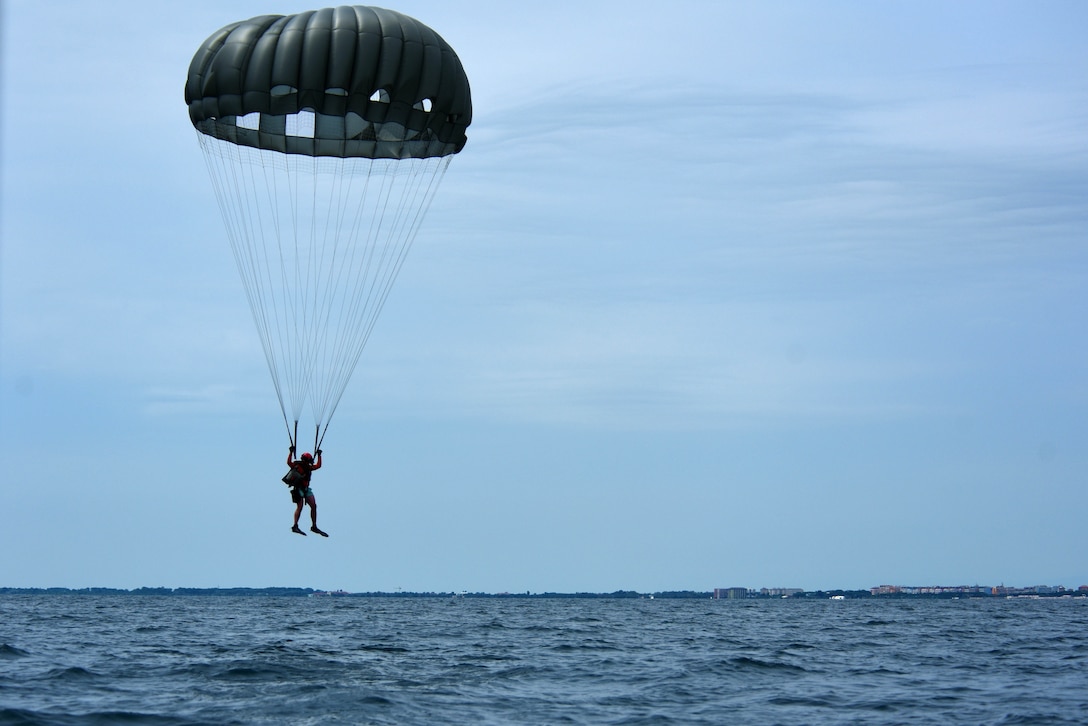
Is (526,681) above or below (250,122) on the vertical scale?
below

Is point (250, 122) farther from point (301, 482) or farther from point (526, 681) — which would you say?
point (526, 681)

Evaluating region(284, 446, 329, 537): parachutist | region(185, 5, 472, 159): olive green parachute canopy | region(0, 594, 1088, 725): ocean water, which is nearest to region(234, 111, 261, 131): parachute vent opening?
region(185, 5, 472, 159): olive green parachute canopy

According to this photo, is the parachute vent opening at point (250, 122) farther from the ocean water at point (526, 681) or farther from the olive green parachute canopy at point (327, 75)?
the ocean water at point (526, 681)

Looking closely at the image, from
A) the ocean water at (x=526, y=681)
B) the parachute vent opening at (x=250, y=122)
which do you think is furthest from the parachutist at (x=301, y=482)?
the parachute vent opening at (x=250, y=122)

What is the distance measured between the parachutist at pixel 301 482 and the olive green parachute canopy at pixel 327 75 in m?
6.80

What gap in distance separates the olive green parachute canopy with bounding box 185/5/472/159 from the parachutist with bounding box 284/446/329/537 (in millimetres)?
6803

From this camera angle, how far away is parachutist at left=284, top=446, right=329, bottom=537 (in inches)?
811

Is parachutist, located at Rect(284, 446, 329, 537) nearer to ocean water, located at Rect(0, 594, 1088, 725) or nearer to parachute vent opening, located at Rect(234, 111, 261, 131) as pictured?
ocean water, located at Rect(0, 594, 1088, 725)

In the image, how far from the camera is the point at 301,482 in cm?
2062

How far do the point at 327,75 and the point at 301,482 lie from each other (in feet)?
25.8

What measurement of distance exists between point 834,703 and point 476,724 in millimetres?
6632

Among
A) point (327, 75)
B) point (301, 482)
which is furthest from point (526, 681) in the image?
point (327, 75)

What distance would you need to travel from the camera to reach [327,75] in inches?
834

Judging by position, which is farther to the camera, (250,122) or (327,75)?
(250,122)
